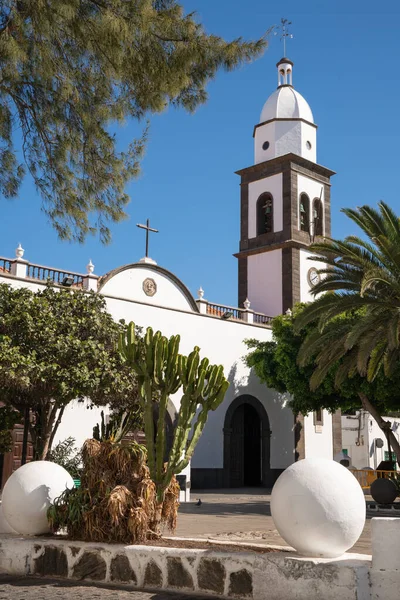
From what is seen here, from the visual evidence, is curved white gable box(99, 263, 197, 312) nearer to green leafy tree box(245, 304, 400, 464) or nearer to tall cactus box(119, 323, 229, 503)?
green leafy tree box(245, 304, 400, 464)

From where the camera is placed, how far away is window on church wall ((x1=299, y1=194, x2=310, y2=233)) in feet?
104

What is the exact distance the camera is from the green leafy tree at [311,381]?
61.4 ft

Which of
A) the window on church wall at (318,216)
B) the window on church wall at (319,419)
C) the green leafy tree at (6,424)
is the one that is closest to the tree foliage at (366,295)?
the green leafy tree at (6,424)

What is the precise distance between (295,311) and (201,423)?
53.0 ft

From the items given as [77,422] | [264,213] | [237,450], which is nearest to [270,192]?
[264,213]

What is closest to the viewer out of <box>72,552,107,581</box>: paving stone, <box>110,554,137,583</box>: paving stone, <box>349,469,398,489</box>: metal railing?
<box>110,554,137,583</box>: paving stone

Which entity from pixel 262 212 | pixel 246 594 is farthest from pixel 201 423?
pixel 262 212

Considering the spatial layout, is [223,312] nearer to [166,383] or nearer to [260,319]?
[260,319]

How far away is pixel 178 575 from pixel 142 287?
17.9m

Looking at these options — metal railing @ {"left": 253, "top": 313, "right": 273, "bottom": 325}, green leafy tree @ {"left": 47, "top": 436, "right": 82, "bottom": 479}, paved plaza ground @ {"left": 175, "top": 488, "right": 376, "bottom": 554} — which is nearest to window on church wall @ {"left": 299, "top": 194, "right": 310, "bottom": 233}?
metal railing @ {"left": 253, "top": 313, "right": 273, "bottom": 325}

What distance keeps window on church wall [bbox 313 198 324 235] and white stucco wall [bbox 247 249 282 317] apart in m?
2.68

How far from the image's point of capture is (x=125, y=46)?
9.14 meters

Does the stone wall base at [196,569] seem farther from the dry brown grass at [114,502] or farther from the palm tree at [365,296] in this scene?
the palm tree at [365,296]

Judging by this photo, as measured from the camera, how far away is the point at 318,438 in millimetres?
29078
